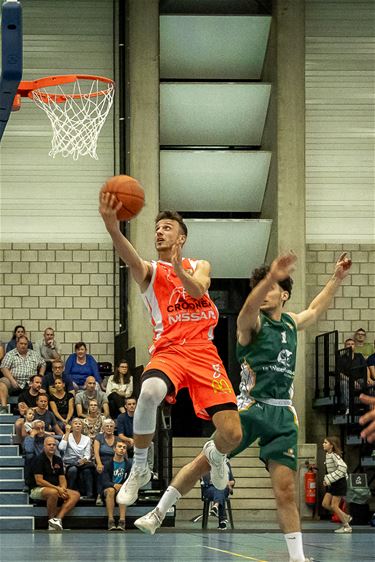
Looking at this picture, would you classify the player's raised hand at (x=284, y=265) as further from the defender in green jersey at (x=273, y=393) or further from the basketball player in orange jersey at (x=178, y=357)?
the basketball player in orange jersey at (x=178, y=357)

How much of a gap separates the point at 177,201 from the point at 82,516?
8.81 m

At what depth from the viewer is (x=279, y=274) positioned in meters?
7.66

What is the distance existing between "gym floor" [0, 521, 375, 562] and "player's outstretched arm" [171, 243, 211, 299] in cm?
294

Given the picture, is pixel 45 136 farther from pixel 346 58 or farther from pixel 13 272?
pixel 346 58

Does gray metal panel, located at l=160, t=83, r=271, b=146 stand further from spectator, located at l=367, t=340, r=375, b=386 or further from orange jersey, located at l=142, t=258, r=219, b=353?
orange jersey, located at l=142, t=258, r=219, b=353

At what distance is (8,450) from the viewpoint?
2109cm

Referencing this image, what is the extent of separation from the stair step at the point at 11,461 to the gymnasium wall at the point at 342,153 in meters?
7.58

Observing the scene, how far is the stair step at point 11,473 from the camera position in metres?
20.4

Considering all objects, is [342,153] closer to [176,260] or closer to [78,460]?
[78,460]

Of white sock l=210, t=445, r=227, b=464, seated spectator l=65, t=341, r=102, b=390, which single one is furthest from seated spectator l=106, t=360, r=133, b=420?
white sock l=210, t=445, r=227, b=464

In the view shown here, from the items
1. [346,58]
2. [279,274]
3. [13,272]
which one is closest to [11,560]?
[279,274]

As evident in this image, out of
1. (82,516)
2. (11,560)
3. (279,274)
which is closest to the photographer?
(279,274)

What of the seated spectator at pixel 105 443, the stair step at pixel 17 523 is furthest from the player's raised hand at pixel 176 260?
the seated spectator at pixel 105 443

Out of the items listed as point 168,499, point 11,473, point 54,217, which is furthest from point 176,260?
point 54,217
